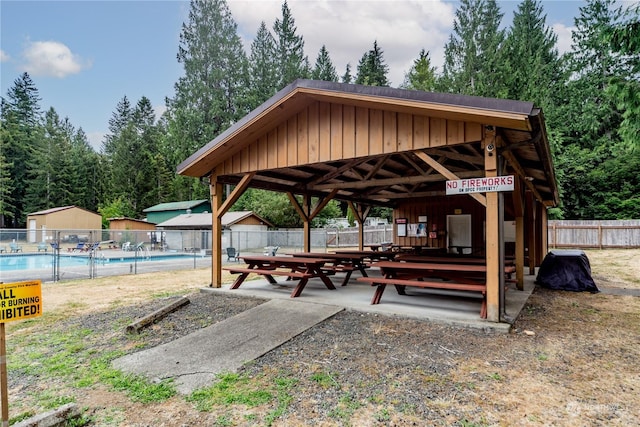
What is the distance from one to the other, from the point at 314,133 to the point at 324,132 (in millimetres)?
205

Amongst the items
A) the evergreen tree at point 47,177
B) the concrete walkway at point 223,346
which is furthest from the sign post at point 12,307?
the evergreen tree at point 47,177

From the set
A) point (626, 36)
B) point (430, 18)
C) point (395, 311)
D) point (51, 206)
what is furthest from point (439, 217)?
point (51, 206)

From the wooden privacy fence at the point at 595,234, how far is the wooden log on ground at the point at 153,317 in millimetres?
18704

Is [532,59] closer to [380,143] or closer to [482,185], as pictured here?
[380,143]

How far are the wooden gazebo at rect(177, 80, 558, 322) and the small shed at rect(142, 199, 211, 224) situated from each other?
850 inches

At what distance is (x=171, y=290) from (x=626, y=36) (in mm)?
11437

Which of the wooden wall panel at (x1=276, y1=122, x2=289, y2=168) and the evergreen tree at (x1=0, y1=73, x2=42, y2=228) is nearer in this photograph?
the wooden wall panel at (x1=276, y1=122, x2=289, y2=168)

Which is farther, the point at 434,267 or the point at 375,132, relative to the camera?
the point at 375,132

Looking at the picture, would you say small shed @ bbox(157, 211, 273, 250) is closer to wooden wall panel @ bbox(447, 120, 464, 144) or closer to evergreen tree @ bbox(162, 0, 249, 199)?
evergreen tree @ bbox(162, 0, 249, 199)

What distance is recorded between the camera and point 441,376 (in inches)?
125

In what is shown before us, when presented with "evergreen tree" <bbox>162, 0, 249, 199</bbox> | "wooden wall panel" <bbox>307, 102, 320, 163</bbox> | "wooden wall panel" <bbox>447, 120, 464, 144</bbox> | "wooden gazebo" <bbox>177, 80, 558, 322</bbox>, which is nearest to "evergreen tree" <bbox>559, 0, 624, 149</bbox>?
"wooden gazebo" <bbox>177, 80, 558, 322</bbox>

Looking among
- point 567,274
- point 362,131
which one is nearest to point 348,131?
point 362,131

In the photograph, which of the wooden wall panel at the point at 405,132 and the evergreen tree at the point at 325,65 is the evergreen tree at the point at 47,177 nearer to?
the evergreen tree at the point at 325,65

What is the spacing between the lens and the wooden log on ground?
4711 mm
